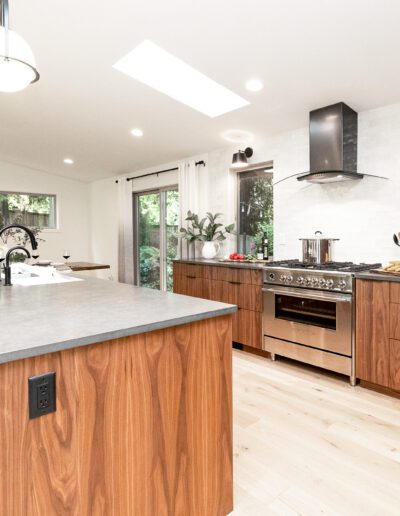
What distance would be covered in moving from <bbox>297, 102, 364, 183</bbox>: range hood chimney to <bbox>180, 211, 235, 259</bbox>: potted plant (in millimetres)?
1404

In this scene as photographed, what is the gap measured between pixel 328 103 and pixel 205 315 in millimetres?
2700

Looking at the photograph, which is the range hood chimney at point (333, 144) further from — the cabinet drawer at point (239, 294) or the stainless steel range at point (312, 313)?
the cabinet drawer at point (239, 294)

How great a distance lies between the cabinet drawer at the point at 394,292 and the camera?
8.29 ft

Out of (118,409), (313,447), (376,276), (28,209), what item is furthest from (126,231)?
(118,409)

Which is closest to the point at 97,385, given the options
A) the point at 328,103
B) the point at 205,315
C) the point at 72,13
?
the point at 205,315

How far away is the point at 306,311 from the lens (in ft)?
10.3

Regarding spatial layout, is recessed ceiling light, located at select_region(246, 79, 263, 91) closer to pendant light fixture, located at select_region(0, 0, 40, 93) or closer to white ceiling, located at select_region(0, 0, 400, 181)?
white ceiling, located at select_region(0, 0, 400, 181)

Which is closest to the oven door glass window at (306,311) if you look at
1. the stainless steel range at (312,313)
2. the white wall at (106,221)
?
the stainless steel range at (312,313)

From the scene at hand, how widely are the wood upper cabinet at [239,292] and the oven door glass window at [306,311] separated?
223 millimetres

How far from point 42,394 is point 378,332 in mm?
2426

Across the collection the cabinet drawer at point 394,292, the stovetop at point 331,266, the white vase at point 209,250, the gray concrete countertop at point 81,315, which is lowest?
the cabinet drawer at point 394,292

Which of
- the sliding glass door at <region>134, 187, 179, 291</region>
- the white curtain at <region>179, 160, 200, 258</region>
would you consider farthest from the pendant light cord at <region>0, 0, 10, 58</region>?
the sliding glass door at <region>134, 187, 179, 291</region>

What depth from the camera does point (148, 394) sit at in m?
1.23

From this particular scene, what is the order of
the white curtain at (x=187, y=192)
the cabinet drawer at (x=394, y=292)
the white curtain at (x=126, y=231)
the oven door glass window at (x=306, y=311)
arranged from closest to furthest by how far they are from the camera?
the cabinet drawer at (x=394, y=292)
the oven door glass window at (x=306, y=311)
the white curtain at (x=187, y=192)
the white curtain at (x=126, y=231)
